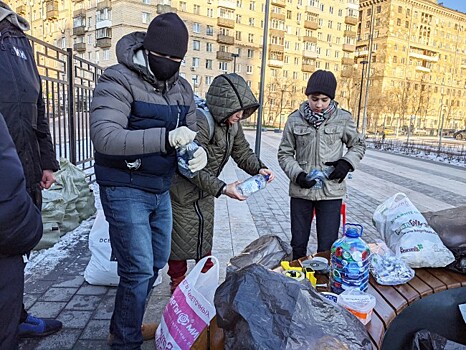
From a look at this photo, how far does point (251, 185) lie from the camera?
2547 millimetres

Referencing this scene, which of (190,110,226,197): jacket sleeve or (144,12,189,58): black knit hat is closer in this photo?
(144,12,189,58): black knit hat

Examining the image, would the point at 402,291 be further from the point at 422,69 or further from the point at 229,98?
the point at 422,69

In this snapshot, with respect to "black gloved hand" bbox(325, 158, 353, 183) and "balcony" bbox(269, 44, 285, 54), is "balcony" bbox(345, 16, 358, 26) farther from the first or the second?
"black gloved hand" bbox(325, 158, 353, 183)

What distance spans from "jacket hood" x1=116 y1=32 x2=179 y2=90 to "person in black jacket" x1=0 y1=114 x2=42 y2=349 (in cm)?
74

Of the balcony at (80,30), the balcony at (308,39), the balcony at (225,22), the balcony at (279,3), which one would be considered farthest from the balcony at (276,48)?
the balcony at (80,30)

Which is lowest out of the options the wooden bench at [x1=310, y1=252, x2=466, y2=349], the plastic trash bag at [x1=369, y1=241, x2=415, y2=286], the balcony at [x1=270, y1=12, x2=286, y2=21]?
the wooden bench at [x1=310, y1=252, x2=466, y2=349]

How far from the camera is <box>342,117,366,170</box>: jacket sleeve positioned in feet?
9.80

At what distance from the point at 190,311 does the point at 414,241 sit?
1336 millimetres

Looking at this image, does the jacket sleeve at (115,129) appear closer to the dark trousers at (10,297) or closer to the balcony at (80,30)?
the dark trousers at (10,297)

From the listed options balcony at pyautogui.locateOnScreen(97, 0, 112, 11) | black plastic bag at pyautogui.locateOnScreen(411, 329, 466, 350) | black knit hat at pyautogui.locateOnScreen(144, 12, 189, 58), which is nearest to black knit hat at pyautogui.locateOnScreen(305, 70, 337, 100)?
black knit hat at pyautogui.locateOnScreen(144, 12, 189, 58)

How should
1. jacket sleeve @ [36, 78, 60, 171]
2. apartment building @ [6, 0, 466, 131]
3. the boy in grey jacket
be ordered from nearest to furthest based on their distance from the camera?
1. jacket sleeve @ [36, 78, 60, 171]
2. the boy in grey jacket
3. apartment building @ [6, 0, 466, 131]

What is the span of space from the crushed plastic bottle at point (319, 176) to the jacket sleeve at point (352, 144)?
0.56 ft

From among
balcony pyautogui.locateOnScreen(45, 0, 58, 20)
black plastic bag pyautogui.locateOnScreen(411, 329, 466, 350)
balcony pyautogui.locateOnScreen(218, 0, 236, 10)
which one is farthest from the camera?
balcony pyautogui.locateOnScreen(45, 0, 58, 20)

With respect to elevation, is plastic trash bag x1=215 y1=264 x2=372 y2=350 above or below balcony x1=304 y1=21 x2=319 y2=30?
below
